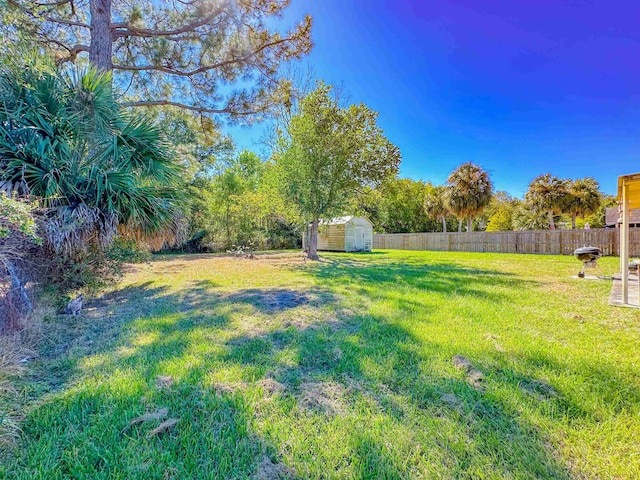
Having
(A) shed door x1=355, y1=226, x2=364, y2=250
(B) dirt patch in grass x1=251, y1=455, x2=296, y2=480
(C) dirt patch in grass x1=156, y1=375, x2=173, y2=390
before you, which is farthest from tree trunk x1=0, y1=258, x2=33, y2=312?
(A) shed door x1=355, y1=226, x2=364, y2=250

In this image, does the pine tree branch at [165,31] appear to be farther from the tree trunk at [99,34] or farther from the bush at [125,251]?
the bush at [125,251]

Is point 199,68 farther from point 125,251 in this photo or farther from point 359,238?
point 359,238

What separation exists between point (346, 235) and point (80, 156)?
1492cm

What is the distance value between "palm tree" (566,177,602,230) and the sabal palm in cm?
2477

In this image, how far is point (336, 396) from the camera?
1.95 meters

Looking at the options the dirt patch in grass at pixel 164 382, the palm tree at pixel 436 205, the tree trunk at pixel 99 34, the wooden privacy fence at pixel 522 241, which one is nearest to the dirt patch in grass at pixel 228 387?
the dirt patch in grass at pixel 164 382

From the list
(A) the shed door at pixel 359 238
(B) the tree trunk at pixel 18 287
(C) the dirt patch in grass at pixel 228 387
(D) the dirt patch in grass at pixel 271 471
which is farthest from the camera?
(A) the shed door at pixel 359 238

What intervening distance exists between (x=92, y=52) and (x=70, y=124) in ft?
13.1

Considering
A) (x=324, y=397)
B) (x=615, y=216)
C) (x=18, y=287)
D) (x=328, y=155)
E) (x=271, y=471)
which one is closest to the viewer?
(x=271, y=471)

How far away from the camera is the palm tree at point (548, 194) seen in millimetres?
18953

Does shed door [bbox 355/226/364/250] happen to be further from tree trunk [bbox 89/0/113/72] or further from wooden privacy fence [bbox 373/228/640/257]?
tree trunk [bbox 89/0/113/72]

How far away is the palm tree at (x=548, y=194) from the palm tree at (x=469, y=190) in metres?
3.56

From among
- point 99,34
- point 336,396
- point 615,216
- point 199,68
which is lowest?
point 336,396

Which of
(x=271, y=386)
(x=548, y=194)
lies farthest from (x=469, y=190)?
(x=271, y=386)
